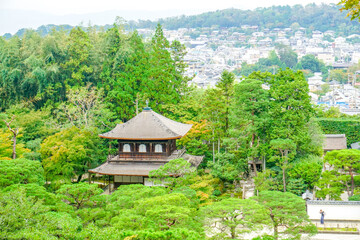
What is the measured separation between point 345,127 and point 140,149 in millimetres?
18774

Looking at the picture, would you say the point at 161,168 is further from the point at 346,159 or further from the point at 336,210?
the point at 346,159

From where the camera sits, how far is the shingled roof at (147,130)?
998 inches

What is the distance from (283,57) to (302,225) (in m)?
98.8

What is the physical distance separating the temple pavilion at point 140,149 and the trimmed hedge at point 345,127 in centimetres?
1590

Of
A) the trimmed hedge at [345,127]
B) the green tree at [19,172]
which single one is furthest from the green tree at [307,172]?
the trimmed hedge at [345,127]

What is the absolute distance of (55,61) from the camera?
3609 centimetres

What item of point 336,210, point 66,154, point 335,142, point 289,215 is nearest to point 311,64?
point 335,142

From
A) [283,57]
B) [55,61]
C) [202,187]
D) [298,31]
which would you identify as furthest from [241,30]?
[202,187]

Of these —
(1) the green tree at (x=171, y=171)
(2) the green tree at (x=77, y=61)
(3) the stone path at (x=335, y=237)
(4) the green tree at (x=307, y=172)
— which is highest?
(2) the green tree at (x=77, y=61)

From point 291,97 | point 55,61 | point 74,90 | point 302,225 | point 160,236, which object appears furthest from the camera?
point 55,61

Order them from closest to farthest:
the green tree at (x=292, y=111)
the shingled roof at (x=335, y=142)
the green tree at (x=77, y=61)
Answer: the green tree at (x=292, y=111), the shingled roof at (x=335, y=142), the green tree at (x=77, y=61)

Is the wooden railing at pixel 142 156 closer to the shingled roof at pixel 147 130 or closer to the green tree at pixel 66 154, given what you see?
the shingled roof at pixel 147 130

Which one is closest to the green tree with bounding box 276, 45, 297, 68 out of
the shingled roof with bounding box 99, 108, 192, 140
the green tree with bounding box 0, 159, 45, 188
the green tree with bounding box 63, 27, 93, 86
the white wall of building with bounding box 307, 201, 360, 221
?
the green tree with bounding box 63, 27, 93, 86

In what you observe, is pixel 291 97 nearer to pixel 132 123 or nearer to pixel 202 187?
pixel 202 187
